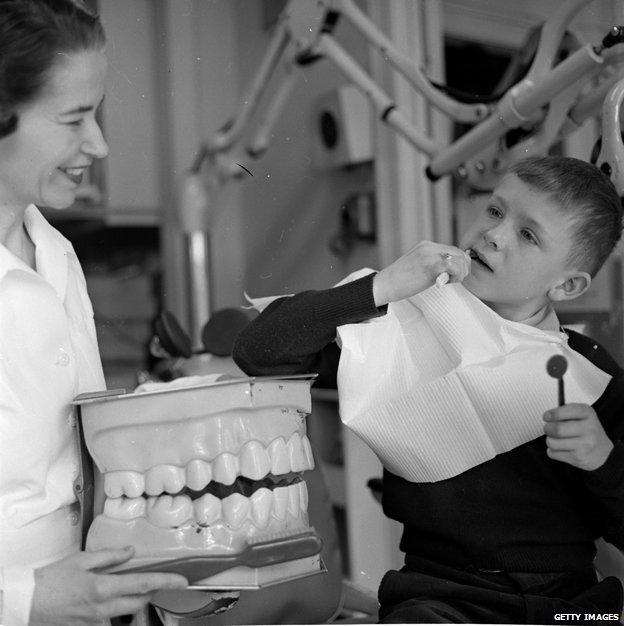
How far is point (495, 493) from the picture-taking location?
0.63 meters

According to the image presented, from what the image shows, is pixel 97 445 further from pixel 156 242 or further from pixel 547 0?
pixel 156 242

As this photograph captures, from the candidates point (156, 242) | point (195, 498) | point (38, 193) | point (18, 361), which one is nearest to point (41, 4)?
point (38, 193)

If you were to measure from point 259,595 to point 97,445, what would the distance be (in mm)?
176

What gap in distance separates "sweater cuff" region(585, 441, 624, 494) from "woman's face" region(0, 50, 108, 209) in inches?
17.0

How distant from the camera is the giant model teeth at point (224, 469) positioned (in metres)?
0.51

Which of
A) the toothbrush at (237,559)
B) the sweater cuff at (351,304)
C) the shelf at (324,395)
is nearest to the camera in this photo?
the toothbrush at (237,559)

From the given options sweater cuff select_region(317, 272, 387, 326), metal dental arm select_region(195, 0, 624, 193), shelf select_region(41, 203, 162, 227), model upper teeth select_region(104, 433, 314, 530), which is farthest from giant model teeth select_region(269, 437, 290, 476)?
shelf select_region(41, 203, 162, 227)

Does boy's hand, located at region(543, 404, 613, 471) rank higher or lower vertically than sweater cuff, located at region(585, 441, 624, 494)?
higher

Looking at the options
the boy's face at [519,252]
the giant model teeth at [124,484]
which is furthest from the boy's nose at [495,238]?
the giant model teeth at [124,484]

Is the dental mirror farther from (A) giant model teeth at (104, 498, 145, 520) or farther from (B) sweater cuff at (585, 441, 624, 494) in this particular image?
(A) giant model teeth at (104, 498, 145, 520)

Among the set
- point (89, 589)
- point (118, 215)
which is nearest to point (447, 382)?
point (89, 589)

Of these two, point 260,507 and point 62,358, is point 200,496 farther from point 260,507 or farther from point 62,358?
point 62,358

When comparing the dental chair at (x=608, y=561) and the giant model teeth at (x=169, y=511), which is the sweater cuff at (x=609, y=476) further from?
the giant model teeth at (x=169, y=511)

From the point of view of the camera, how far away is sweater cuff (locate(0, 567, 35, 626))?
1.66 feet
